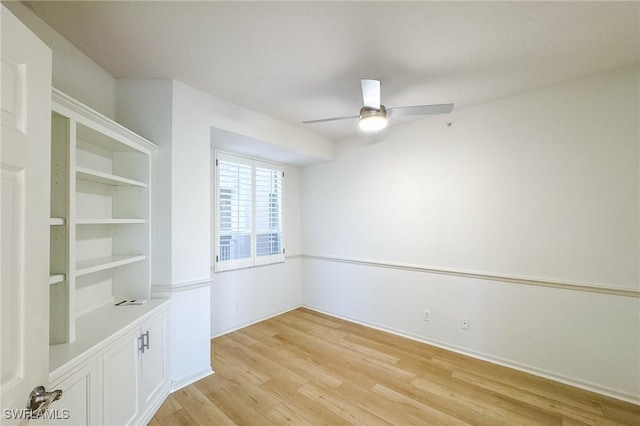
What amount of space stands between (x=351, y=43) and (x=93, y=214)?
2.36m

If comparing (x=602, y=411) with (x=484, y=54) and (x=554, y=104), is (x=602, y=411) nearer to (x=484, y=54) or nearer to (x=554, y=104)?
(x=554, y=104)

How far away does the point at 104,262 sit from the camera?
182cm

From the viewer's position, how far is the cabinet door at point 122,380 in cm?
151

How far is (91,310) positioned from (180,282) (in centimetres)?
61

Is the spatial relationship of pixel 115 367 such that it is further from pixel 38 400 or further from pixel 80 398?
pixel 38 400

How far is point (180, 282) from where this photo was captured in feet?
7.52

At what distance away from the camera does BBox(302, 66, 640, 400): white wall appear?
2.15m

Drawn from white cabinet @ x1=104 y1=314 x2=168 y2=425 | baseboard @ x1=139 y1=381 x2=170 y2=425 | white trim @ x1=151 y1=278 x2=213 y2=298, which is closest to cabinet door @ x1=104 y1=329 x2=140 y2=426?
white cabinet @ x1=104 y1=314 x2=168 y2=425

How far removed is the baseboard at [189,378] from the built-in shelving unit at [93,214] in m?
0.84

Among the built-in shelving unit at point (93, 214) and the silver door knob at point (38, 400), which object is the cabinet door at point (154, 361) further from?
the silver door knob at point (38, 400)

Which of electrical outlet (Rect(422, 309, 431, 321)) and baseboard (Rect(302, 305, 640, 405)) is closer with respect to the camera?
baseboard (Rect(302, 305, 640, 405))

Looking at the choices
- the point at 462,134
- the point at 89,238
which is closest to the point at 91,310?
the point at 89,238

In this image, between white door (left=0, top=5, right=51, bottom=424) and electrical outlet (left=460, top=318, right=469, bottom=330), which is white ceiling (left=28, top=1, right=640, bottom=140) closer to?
white door (left=0, top=5, right=51, bottom=424)

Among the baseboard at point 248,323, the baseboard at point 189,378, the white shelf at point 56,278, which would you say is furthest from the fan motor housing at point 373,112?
the baseboard at point 248,323
